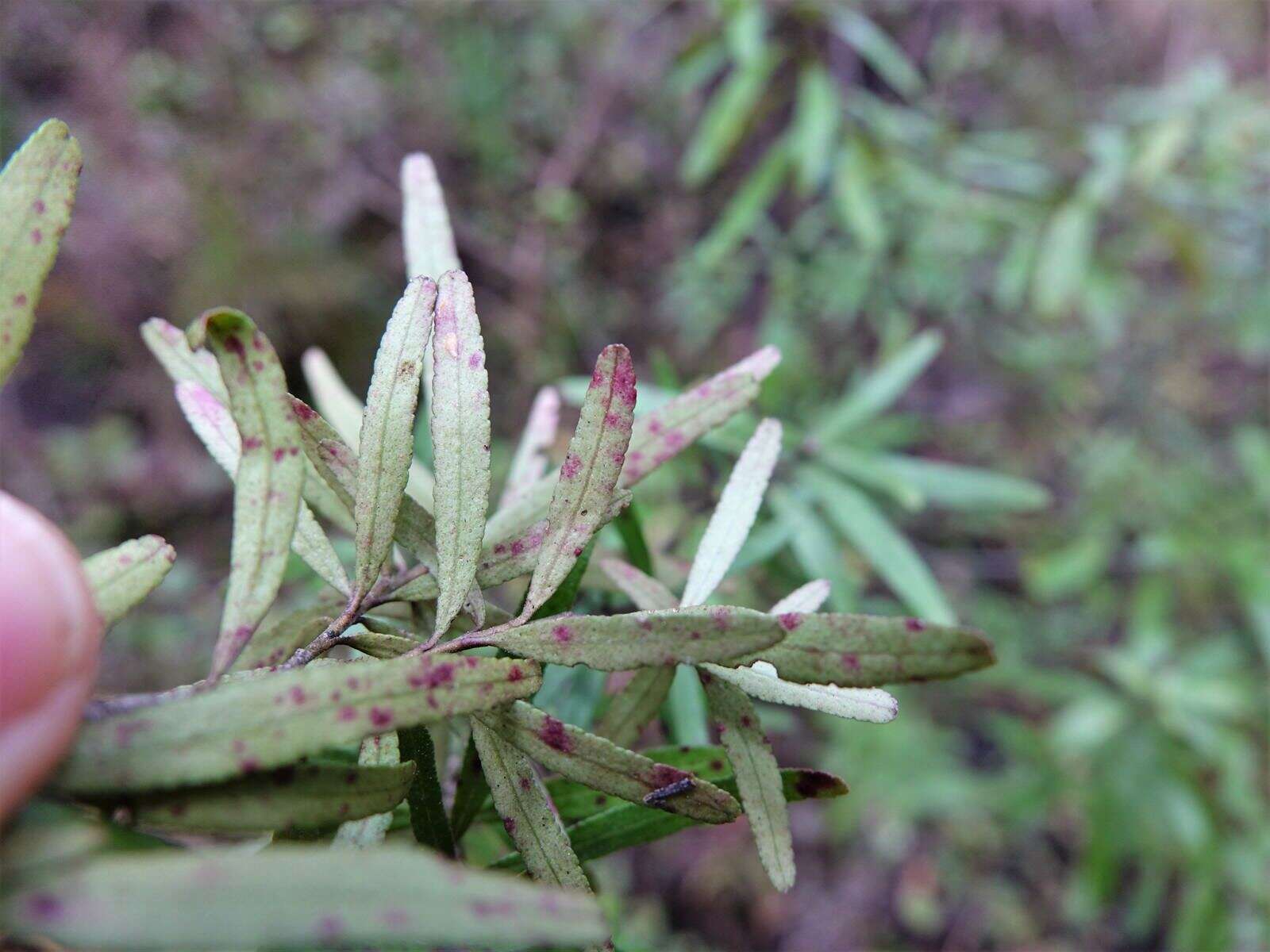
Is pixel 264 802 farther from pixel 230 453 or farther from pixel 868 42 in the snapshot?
pixel 868 42

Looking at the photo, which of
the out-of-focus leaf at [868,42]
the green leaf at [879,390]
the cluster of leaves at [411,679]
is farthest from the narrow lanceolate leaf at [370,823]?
the out-of-focus leaf at [868,42]

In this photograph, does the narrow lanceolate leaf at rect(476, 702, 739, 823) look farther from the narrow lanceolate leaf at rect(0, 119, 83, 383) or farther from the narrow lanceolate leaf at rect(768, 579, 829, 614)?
the narrow lanceolate leaf at rect(0, 119, 83, 383)

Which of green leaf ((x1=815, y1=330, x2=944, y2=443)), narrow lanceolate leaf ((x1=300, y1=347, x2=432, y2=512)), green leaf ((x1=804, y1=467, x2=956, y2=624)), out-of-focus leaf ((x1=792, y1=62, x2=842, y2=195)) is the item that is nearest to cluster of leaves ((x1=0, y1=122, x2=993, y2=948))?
narrow lanceolate leaf ((x1=300, y1=347, x2=432, y2=512))

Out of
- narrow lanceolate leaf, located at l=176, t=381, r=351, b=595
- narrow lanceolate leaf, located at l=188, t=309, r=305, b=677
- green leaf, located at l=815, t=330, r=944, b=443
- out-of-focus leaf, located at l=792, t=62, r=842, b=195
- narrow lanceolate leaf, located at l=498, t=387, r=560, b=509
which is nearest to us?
narrow lanceolate leaf, located at l=188, t=309, r=305, b=677

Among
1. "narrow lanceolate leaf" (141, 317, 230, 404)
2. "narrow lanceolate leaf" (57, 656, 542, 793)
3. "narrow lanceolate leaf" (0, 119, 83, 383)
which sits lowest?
"narrow lanceolate leaf" (57, 656, 542, 793)

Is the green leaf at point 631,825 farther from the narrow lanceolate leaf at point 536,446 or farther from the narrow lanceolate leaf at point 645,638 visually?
the narrow lanceolate leaf at point 536,446

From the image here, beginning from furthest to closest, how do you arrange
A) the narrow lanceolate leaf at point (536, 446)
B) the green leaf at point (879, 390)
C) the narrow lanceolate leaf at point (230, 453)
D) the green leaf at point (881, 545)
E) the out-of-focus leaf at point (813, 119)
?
the out-of-focus leaf at point (813, 119), the green leaf at point (879, 390), the green leaf at point (881, 545), the narrow lanceolate leaf at point (536, 446), the narrow lanceolate leaf at point (230, 453)

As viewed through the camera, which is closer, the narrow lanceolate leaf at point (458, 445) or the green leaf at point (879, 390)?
the narrow lanceolate leaf at point (458, 445)
